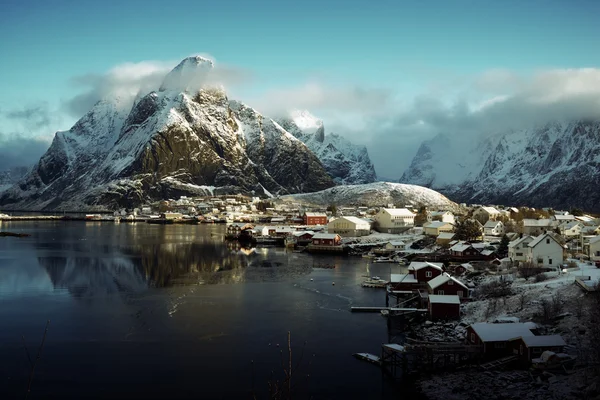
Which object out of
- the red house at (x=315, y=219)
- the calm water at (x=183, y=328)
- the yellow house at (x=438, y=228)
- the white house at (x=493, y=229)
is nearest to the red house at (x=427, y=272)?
the calm water at (x=183, y=328)

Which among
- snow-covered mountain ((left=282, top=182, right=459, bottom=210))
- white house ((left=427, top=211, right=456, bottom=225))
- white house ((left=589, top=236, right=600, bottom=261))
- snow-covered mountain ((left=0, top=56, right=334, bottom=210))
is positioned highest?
snow-covered mountain ((left=0, top=56, right=334, bottom=210))

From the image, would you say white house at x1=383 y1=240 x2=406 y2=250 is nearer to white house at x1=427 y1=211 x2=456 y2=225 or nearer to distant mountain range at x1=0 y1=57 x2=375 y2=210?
white house at x1=427 y1=211 x2=456 y2=225

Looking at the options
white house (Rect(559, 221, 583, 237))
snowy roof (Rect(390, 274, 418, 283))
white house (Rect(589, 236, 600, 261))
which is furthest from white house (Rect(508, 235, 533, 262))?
white house (Rect(559, 221, 583, 237))

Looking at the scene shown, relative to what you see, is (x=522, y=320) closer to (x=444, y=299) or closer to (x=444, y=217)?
(x=444, y=299)

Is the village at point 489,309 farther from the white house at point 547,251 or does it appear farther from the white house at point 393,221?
the white house at point 393,221

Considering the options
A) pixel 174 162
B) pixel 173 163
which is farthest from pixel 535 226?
pixel 174 162

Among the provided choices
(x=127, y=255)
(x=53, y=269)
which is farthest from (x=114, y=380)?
(x=127, y=255)
